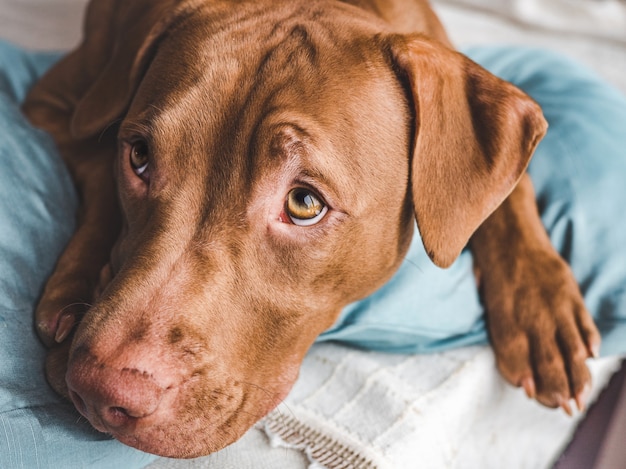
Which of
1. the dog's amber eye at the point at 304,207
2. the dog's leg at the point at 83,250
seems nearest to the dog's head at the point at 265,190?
the dog's amber eye at the point at 304,207

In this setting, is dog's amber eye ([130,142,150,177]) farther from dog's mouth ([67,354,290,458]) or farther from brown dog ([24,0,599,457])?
dog's mouth ([67,354,290,458])

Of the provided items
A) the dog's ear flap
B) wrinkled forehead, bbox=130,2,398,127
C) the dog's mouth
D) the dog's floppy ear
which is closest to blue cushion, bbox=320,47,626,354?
the dog's ear flap

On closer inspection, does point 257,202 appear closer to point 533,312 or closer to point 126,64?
point 126,64

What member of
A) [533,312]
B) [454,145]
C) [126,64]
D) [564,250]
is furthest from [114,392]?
[564,250]

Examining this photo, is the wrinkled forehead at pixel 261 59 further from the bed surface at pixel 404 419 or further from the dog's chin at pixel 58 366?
the bed surface at pixel 404 419

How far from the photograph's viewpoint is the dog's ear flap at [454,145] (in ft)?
6.81

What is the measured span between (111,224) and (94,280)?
0.25 m

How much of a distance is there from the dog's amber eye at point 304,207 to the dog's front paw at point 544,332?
901 mm

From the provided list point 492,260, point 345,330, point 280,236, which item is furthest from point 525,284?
point 280,236

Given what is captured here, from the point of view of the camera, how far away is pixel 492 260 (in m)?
2.61

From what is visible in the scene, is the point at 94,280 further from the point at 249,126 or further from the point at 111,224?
the point at 249,126

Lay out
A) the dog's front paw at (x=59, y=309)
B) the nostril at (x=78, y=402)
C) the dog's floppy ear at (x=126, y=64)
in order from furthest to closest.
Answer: the dog's floppy ear at (x=126, y=64) < the dog's front paw at (x=59, y=309) < the nostril at (x=78, y=402)

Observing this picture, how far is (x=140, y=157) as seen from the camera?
2156 mm

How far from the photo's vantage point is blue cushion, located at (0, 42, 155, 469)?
1.77 m
